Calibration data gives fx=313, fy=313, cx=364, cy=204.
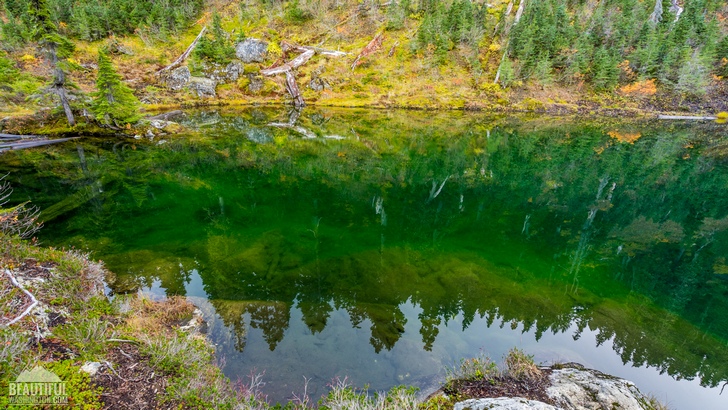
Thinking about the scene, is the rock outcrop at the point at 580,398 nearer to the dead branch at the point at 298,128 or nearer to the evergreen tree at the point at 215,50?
the dead branch at the point at 298,128

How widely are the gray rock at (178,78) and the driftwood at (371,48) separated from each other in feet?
121

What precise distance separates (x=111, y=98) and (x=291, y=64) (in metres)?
49.2

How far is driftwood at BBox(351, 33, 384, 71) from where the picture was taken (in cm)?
7719

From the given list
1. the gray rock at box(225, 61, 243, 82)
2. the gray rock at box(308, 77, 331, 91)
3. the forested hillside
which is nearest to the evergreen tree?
the forested hillside

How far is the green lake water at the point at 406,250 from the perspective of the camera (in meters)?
9.77

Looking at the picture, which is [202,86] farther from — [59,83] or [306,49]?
[59,83]

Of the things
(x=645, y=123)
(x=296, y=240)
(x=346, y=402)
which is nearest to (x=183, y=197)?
(x=296, y=240)

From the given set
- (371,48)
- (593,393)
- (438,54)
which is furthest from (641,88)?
(593,393)

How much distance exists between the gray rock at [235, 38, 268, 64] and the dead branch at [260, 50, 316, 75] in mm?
6202

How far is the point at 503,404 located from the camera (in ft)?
19.8

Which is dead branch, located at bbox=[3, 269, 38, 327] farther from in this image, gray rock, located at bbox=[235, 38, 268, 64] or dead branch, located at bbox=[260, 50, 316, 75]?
gray rock, located at bbox=[235, 38, 268, 64]

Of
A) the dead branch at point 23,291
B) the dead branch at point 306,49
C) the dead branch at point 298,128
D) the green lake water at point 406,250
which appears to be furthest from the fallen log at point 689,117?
the dead branch at point 23,291

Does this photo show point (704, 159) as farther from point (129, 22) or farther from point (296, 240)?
point (129, 22)

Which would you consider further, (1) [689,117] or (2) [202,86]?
(2) [202,86]
